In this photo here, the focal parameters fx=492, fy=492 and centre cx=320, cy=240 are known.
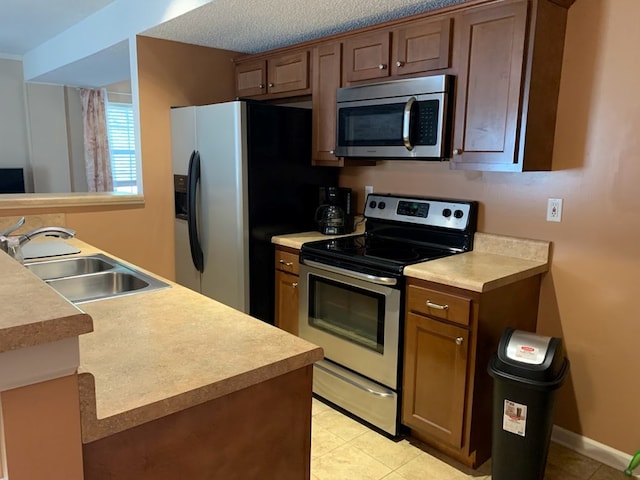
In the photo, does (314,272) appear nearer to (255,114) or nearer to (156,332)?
(255,114)

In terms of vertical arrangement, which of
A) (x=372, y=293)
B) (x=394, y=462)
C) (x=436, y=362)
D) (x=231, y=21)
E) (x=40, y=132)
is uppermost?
(x=231, y=21)

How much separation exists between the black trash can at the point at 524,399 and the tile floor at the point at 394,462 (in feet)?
0.88

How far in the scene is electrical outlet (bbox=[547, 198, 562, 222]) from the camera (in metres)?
2.33

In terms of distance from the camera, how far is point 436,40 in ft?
7.72

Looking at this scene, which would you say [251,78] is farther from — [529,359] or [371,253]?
[529,359]

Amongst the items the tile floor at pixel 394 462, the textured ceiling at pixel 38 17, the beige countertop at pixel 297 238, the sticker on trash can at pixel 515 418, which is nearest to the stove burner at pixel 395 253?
the beige countertop at pixel 297 238

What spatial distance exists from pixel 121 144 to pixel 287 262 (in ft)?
13.9

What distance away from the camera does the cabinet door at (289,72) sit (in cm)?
304

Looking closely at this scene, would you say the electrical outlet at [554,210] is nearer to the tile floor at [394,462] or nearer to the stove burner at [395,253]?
the stove burner at [395,253]

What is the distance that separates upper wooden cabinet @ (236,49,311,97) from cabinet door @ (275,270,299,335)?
3.83ft

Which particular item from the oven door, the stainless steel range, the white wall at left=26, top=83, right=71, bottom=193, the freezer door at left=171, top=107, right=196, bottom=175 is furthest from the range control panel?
the white wall at left=26, top=83, right=71, bottom=193

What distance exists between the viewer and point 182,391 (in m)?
0.99

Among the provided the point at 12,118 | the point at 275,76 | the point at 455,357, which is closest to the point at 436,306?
the point at 455,357

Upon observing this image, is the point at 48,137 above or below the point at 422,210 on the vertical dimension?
above
